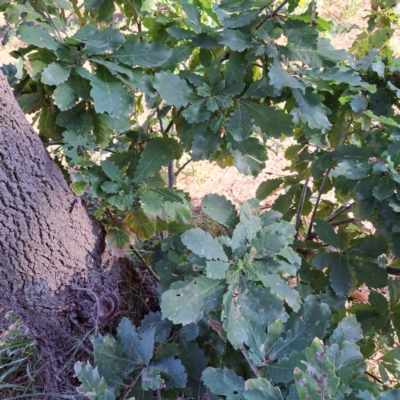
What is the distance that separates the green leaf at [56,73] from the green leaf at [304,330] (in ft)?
2.96

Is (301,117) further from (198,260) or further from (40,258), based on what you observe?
(40,258)

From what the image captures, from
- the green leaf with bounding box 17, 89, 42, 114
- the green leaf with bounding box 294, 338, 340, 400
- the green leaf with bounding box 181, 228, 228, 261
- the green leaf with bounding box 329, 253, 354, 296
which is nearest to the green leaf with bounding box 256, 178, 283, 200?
the green leaf with bounding box 329, 253, 354, 296

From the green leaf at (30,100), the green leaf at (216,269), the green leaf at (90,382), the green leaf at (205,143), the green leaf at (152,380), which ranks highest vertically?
the green leaf at (30,100)

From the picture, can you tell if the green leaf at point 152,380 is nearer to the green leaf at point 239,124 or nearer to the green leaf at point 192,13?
the green leaf at point 239,124

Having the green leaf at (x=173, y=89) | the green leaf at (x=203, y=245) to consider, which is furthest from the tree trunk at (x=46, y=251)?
the green leaf at (x=203, y=245)

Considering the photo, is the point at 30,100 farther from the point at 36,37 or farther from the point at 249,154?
the point at 249,154

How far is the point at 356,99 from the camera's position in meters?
1.17

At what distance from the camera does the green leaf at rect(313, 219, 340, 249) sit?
1.44 meters

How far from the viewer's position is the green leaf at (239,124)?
3.63 ft

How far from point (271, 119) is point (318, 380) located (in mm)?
704

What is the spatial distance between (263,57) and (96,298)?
38.3 inches

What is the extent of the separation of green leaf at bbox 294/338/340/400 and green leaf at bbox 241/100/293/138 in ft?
2.08

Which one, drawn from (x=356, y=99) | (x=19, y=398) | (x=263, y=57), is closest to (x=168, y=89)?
(x=263, y=57)

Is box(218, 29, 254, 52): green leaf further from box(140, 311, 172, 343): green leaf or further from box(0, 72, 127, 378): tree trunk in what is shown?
box(140, 311, 172, 343): green leaf
